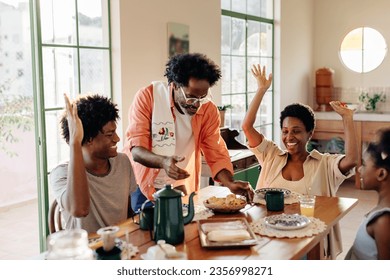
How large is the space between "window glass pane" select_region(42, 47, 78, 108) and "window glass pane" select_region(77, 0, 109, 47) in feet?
0.45

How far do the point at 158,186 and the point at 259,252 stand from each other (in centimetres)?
89

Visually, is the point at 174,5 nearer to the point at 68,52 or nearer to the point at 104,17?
the point at 104,17

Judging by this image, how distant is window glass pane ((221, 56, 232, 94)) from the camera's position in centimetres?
466

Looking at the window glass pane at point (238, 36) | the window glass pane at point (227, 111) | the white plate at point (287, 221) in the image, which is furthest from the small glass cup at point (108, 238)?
the window glass pane at point (238, 36)

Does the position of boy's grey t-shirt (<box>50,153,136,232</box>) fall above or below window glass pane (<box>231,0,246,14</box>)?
below

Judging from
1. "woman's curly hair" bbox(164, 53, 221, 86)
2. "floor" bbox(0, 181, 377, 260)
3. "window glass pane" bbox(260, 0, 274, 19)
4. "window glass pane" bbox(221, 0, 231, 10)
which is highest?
"window glass pane" bbox(260, 0, 274, 19)

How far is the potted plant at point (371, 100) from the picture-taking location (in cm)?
591

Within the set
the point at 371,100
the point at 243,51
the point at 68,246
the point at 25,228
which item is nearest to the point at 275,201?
the point at 68,246

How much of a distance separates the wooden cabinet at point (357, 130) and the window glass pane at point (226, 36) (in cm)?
171

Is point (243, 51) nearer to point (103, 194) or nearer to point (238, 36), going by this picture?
point (238, 36)

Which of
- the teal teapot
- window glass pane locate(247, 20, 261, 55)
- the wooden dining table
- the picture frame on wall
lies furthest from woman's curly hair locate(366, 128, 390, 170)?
window glass pane locate(247, 20, 261, 55)

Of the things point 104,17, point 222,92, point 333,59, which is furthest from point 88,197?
point 333,59

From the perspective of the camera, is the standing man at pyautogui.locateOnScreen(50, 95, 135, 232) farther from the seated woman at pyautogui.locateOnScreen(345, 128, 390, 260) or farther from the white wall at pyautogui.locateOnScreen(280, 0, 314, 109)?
the white wall at pyautogui.locateOnScreen(280, 0, 314, 109)

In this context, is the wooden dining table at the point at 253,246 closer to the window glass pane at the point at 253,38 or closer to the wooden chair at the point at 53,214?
the wooden chair at the point at 53,214
